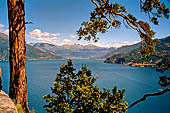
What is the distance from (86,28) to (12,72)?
4.57 meters

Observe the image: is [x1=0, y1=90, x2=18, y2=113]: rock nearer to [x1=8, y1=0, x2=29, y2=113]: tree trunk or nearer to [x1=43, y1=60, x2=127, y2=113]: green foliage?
[x1=8, y1=0, x2=29, y2=113]: tree trunk

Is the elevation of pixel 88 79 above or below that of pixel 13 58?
below

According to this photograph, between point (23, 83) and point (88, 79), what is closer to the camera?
point (23, 83)

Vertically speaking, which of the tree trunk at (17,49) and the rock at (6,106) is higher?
the tree trunk at (17,49)

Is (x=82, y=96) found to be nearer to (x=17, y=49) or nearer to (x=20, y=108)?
(x=20, y=108)

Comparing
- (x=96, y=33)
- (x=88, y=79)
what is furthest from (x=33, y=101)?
(x=96, y=33)

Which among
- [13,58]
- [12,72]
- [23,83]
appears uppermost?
[13,58]

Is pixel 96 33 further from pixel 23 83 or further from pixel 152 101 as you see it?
pixel 152 101

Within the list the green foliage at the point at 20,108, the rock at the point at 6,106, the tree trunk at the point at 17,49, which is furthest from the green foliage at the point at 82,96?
the rock at the point at 6,106

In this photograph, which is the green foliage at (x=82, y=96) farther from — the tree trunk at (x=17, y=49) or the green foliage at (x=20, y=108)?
the tree trunk at (x=17, y=49)

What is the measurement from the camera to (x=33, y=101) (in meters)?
45.3

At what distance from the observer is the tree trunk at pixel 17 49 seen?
17.0 ft

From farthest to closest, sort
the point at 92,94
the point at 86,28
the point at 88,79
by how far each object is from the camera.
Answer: the point at 88,79
the point at 92,94
the point at 86,28

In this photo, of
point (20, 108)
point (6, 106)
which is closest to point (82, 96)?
point (20, 108)
